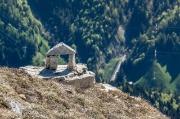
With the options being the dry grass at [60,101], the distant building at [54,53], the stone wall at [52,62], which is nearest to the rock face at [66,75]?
the stone wall at [52,62]

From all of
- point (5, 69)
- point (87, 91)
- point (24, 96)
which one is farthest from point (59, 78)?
point (24, 96)

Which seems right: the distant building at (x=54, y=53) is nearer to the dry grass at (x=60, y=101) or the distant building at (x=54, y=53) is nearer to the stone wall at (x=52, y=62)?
the stone wall at (x=52, y=62)

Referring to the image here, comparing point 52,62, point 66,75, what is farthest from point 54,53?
point 66,75

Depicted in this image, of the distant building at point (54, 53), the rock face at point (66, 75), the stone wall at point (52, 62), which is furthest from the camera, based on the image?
the stone wall at point (52, 62)

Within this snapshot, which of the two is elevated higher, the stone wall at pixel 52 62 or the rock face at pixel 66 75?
the stone wall at pixel 52 62

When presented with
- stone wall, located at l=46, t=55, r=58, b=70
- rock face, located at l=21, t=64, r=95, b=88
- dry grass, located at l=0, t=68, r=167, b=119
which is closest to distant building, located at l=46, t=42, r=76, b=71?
stone wall, located at l=46, t=55, r=58, b=70

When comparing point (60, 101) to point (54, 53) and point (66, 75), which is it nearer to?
point (66, 75)

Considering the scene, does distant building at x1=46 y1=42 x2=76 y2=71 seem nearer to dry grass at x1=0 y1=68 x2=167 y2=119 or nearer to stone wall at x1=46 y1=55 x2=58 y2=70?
stone wall at x1=46 y1=55 x2=58 y2=70

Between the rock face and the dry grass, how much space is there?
2.53m

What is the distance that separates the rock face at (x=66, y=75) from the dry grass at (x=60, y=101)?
2.53 metres

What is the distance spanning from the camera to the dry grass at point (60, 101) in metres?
61.2

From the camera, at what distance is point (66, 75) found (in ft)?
296

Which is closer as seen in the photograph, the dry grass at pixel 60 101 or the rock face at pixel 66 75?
the dry grass at pixel 60 101

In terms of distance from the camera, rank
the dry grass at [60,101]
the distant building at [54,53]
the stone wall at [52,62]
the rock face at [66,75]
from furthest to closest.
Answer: the stone wall at [52,62] → the distant building at [54,53] → the rock face at [66,75] → the dry grass at [60,101]
